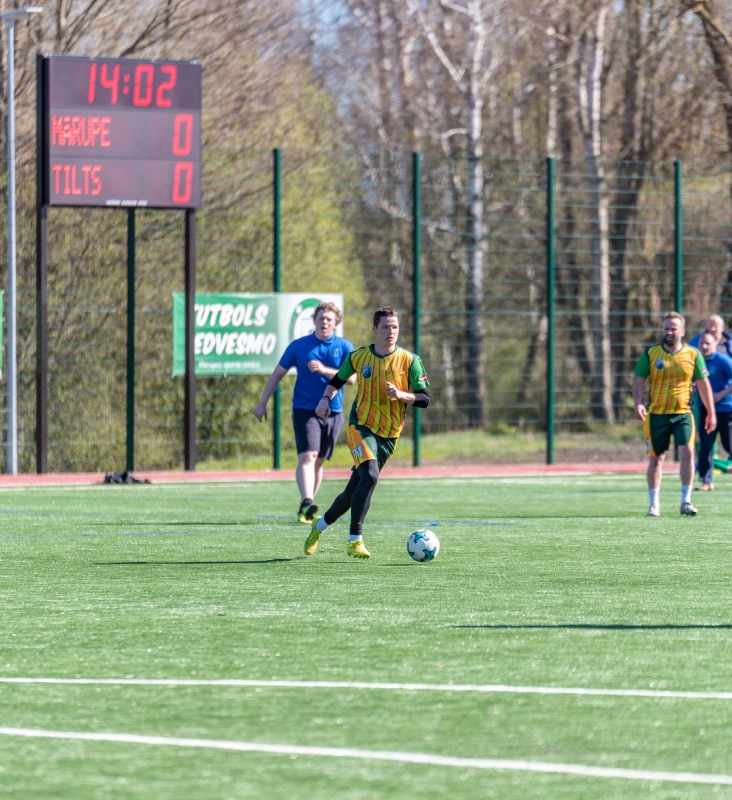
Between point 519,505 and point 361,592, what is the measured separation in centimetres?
765

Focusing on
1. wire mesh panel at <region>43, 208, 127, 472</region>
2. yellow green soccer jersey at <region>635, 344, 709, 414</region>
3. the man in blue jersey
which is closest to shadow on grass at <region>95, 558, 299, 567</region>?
yellow green soccer jersey at <region>635, 344, 709, 414</region>

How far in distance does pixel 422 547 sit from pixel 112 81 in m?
12.3

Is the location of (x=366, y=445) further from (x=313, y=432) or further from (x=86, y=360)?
(x=86, y=360)

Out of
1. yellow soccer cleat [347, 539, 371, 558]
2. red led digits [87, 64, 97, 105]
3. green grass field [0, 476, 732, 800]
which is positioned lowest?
green grass field [0, 476, 732, 800]

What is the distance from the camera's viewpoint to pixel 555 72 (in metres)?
41.2

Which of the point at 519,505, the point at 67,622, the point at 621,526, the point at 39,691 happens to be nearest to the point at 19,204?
the point at 519,505

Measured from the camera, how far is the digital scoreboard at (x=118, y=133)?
21328 millimetres

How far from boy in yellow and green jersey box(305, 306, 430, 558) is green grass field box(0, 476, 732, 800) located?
430 millimetres

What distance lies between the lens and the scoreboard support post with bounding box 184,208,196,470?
74.4 feet

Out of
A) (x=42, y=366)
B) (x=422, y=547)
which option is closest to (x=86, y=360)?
(x=42, y=366)

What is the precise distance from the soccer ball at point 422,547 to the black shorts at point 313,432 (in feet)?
10.0

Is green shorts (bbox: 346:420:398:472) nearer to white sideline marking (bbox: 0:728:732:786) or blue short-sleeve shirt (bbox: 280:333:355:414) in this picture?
blue short-sleeve shirt (bbox: 280:333:355:414)

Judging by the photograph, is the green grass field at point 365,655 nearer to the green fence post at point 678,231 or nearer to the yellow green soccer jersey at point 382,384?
the yellow green soccer jersey at point 382,384

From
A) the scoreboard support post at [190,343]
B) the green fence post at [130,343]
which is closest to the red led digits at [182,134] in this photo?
the scoreboard support post at [190,343]
